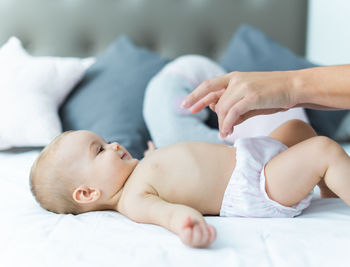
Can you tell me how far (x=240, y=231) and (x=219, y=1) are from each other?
1.40 metres

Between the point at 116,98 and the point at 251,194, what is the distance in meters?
0.77

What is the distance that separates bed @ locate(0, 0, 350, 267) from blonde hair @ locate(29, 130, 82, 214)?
0.10 feet

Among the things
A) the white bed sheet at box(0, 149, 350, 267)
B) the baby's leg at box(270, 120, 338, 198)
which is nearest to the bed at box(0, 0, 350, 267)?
the white bed sheet at box(0, 149, 350, 267)

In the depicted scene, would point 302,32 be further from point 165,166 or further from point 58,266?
point 58,266

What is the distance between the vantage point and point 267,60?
153 centimetres

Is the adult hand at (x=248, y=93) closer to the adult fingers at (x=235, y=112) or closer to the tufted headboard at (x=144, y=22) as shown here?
the adult fingers at (x=235, y=112)

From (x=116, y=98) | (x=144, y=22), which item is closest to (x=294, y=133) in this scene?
(x=116, y=98)

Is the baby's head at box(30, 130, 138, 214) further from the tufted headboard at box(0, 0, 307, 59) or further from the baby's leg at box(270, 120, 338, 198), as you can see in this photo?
the tufted headboard at box(0, 0, 307, 59)

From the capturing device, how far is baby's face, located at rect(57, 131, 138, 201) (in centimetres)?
86

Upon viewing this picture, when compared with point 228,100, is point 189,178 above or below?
below

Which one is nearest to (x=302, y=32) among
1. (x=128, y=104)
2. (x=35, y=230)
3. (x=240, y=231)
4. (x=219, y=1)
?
(x=219, y=1)

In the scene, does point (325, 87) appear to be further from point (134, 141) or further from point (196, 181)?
point (134, 141)

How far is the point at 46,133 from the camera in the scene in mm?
1337

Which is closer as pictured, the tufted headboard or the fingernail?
the fingernail
